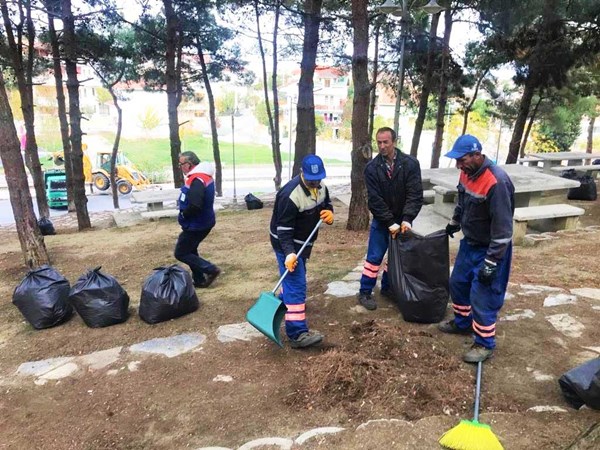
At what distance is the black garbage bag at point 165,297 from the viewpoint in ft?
13.6

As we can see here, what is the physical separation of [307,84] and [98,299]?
7.98 metres

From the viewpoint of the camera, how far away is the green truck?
2106 centimetres

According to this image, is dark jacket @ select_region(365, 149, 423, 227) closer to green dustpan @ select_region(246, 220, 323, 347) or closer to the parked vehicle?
green dustpan @ select_region(246, 220, 323, 347)

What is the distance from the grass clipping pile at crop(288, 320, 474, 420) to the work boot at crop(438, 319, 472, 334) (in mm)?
260

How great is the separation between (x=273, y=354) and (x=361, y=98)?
14.1 feet

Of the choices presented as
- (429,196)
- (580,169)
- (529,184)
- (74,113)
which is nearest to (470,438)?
(529,184)

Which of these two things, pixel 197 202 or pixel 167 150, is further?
pixel 167 150

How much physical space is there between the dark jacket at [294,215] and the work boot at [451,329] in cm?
123

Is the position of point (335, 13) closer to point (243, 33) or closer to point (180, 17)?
point (243, 33)

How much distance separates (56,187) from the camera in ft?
69.8

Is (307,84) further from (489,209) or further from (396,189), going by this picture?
(489,209)

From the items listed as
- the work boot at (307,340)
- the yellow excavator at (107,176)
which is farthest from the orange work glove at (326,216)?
the yellow excavator at (107,176)

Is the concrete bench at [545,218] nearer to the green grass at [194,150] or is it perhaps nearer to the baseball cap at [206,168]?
the baseball cap at [206,168]

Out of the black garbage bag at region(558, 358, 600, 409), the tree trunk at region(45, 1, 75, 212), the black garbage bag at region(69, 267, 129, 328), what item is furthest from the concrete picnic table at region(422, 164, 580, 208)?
the tree trunk at region(45, 1, 75, 212)
